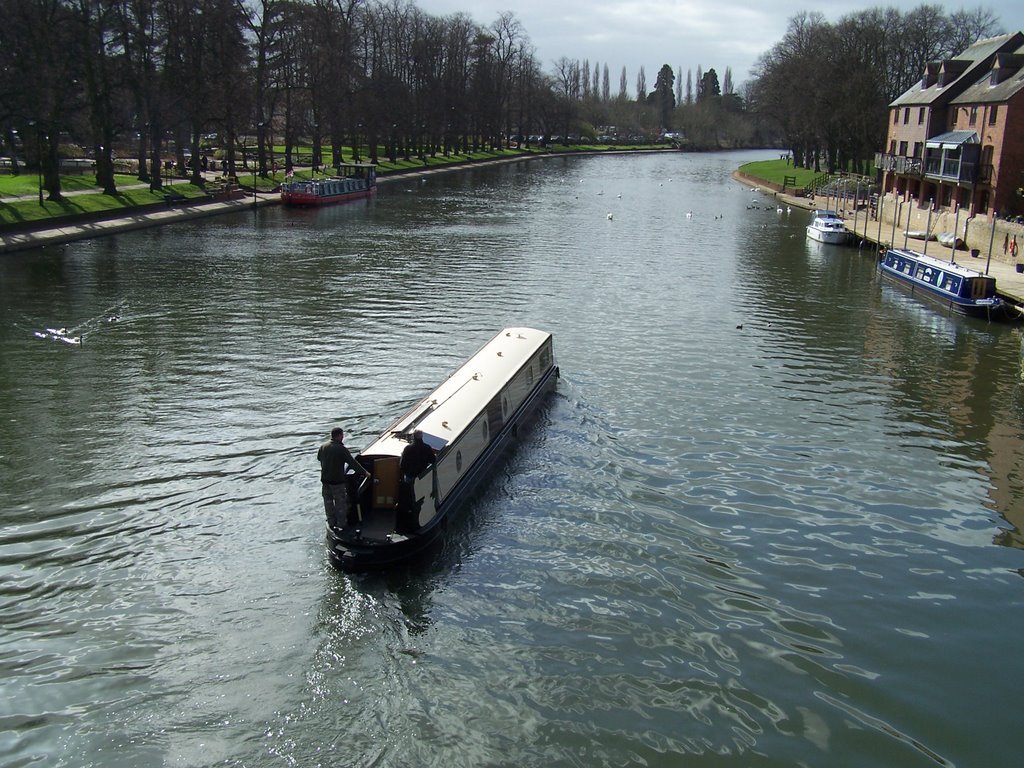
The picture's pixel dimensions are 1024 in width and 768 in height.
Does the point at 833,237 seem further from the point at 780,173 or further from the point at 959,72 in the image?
the point at 780,173

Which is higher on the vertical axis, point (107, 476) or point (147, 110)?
point (147, 110)

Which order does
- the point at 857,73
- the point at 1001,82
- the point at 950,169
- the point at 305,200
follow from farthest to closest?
the point at 857,73
the point at 305,200
the point at 950,169
the point at 1001,82

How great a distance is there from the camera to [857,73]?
98.0 meters

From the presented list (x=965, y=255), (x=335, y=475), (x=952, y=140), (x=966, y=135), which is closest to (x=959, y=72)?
(x=952, y=140)

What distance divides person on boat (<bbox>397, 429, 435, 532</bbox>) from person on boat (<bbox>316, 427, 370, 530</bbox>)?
88 centimetres

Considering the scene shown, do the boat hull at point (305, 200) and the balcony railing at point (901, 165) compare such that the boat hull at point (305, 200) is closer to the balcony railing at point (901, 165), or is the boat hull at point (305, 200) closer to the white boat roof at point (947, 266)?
the balcony railing at point (901, 165)

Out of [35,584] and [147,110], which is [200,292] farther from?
[147,110]

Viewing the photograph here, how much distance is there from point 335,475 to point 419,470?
157 cm

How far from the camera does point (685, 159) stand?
592 ft

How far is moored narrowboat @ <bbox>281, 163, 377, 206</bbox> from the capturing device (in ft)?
253

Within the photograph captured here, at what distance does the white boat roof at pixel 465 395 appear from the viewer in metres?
18.9

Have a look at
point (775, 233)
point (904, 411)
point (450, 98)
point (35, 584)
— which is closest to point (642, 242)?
point (775, 233)

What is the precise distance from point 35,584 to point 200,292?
A: 87.4 ft

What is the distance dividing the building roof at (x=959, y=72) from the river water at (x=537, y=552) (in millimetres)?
38048
